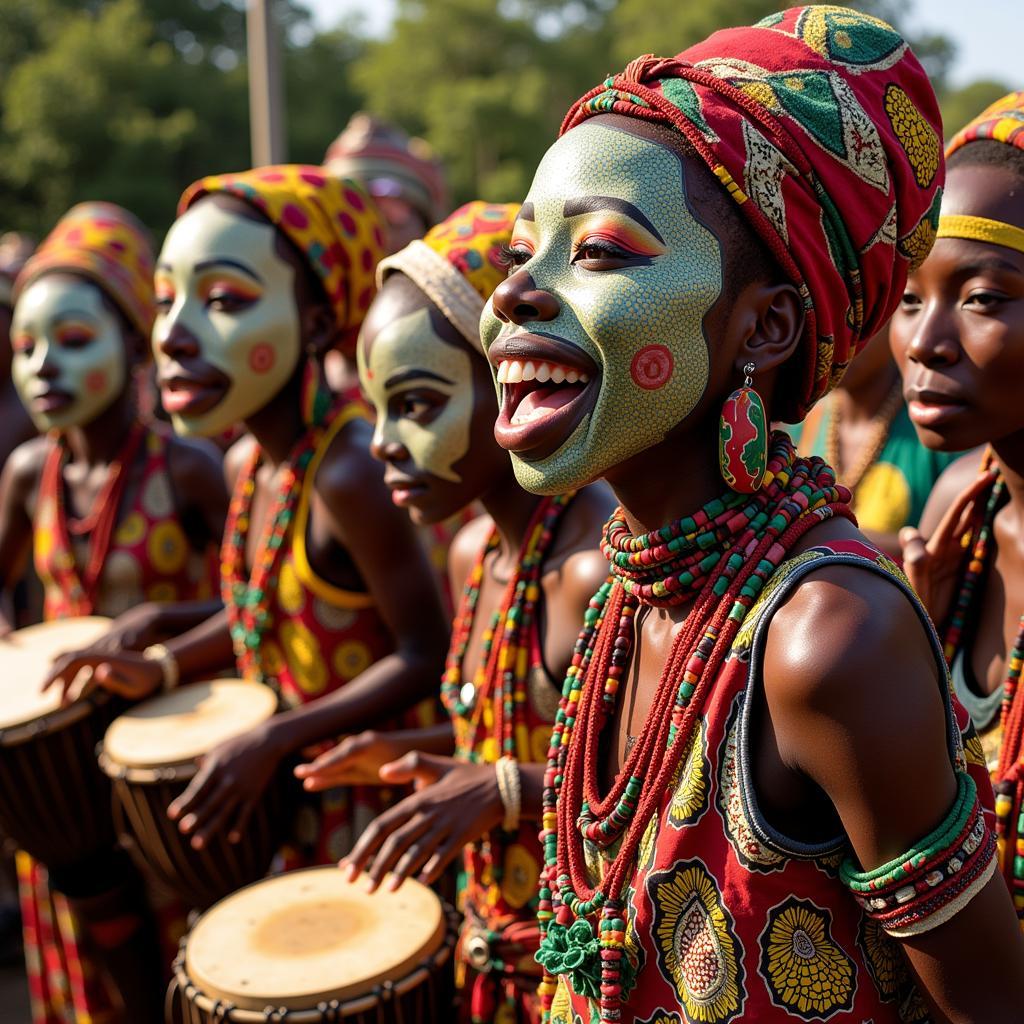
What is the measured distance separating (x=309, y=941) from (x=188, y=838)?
77cm

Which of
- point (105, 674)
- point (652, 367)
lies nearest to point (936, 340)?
point (652, 367)

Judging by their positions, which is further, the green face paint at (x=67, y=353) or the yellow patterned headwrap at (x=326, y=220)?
the green face paint at (x=67, y=353)

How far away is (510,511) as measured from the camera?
108 inches

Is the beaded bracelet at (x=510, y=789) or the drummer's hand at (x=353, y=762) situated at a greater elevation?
the beaded bracelet at (x=510, y=789)

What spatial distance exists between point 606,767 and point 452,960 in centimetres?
103

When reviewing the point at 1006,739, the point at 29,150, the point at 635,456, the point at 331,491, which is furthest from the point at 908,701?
the point at 29,150

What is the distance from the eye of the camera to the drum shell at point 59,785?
11.8 ft

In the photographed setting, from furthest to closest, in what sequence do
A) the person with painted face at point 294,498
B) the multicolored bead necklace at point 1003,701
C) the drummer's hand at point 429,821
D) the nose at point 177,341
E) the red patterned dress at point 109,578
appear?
the red patterned dress at point 109,578, the nose at point 177,341, the person with painted face at point 294,498, the drummer's hand at point 429,821, the multicolored bead necklace at point 1003,701

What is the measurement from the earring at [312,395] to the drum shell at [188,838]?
1.09 meters

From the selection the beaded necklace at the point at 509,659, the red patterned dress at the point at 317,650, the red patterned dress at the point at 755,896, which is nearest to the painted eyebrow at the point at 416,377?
the beaded necklace at the point at 509,659

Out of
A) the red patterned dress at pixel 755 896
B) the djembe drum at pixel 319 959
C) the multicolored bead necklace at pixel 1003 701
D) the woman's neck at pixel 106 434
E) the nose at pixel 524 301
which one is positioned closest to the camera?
the red patterned dress at pixel 755 896

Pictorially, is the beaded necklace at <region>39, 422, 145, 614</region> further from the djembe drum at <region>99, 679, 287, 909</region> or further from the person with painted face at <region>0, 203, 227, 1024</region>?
the djembe drum at <region>99, 679, 287, 909</region>

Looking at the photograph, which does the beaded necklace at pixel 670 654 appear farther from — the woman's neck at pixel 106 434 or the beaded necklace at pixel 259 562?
the woman's neck at pixel 106 434

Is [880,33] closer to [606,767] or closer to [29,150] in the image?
[606,767]
